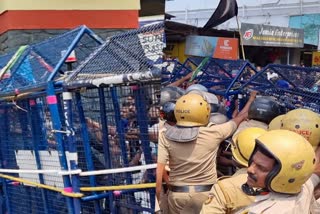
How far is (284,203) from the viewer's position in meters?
2.24

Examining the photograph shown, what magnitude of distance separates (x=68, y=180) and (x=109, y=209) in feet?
1.39

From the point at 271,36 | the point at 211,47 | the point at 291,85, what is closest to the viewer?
the point at 291,85

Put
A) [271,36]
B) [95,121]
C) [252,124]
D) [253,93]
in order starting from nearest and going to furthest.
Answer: [95,121] < [252,124] < [253,93] < [271,36]

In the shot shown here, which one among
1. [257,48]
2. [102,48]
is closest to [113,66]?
[102,48]

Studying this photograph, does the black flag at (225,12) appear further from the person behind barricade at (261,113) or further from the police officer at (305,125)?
the police officer at (305,125)

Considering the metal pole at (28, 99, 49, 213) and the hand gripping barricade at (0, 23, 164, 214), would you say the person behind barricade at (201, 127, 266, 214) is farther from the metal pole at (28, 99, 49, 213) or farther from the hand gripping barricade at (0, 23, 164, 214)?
the metal pole at (28, 99, 49, 213)

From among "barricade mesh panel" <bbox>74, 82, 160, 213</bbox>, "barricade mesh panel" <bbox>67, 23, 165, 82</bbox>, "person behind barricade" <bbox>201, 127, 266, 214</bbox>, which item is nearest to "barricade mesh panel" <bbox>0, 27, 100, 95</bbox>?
"barricade mesh panel" <bbox>67, 23, 165, 82</bbox>

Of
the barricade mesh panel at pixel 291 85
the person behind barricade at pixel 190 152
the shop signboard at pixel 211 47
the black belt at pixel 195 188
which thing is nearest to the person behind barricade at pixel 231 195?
the person behind barricade at pixel 190 152

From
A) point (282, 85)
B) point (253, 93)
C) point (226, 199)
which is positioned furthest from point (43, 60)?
point (282, 85)

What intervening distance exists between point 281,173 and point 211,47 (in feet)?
45.1

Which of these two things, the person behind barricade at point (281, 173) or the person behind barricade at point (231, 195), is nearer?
the person behind barricade at point (281, 173)

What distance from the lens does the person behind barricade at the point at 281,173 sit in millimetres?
2145

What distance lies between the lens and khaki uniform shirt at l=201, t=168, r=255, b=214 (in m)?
2.77

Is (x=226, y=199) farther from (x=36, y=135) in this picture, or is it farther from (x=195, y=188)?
(x=36, y=135)
